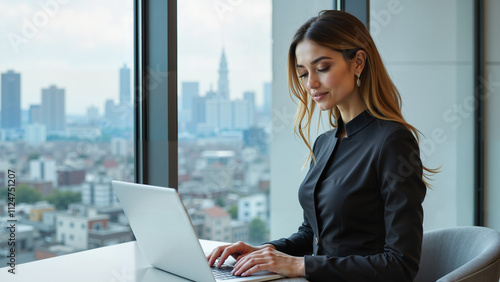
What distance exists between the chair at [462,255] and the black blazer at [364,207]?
0.59 ft

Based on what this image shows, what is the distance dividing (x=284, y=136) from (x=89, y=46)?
5.48 feet

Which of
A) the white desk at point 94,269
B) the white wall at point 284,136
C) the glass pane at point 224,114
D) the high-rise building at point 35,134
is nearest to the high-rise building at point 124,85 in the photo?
the glass pane at point 224,114

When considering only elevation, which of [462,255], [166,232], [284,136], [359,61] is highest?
[359,61]

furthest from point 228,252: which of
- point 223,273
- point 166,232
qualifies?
point 166,232

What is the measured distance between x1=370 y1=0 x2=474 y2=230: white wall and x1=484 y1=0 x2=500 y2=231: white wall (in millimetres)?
118

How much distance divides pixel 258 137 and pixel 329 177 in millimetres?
1056

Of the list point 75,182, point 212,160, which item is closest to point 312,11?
point 212,160

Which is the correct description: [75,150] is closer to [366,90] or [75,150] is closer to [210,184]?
[210,184]

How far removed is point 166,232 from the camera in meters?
1.16

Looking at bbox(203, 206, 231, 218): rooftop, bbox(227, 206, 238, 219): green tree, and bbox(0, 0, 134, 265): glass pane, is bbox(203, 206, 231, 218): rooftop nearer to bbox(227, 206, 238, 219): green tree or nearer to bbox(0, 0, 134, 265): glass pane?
bbox(227, 206, 238, 219): green tree

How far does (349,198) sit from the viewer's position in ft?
4.39

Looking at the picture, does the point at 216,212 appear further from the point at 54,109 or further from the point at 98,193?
the point at 54,109

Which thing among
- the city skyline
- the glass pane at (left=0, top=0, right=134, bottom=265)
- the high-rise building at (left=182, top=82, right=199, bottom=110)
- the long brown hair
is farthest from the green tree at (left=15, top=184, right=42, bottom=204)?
the long brown hair

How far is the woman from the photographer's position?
1213 mm
